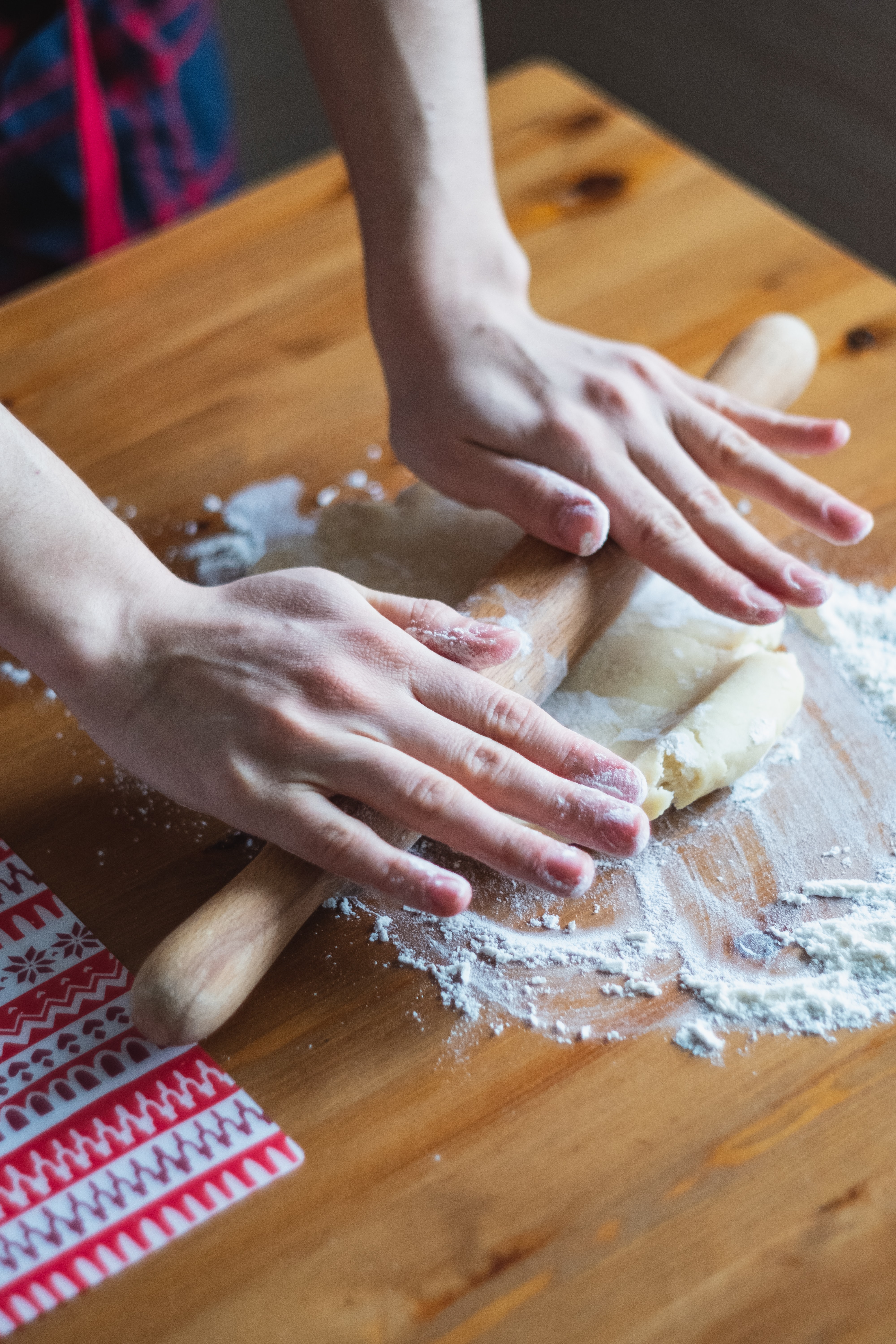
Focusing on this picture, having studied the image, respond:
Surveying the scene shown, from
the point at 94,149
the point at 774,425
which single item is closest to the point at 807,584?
the point at 774,425

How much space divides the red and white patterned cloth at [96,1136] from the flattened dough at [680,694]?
0.37 meters

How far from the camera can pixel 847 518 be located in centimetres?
100

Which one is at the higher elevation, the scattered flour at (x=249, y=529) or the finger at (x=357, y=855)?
the finger at (x=357, y=855)

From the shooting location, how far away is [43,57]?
4.56 feet

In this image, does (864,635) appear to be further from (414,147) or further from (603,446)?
(414,147)

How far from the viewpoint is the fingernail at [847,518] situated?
1.00 metres

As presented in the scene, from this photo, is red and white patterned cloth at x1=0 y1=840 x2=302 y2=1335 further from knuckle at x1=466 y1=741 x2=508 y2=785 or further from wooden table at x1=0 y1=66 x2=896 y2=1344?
knuckle at x1=466 y1=741 x2=508 y2=785

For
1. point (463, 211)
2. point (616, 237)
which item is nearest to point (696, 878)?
point (463, 211)

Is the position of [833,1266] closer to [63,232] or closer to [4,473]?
[4,473]

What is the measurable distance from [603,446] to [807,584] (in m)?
0.21

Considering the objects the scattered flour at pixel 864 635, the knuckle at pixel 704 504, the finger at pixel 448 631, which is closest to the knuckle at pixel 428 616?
the finger at pixel 448 631

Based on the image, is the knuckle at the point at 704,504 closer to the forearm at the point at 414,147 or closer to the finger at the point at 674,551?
the finger at the point at 674,551

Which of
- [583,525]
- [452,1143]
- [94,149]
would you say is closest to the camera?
[452,1143]

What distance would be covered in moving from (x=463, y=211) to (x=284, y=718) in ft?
2.00
